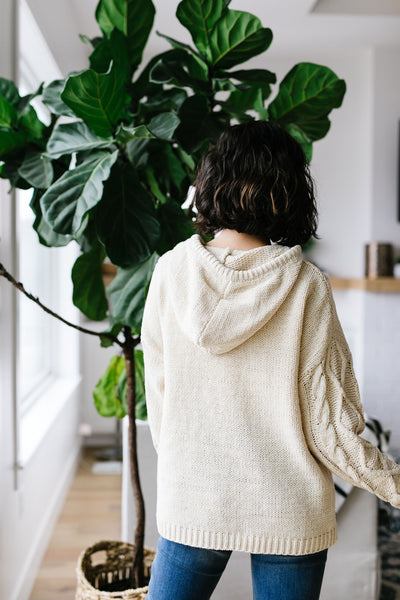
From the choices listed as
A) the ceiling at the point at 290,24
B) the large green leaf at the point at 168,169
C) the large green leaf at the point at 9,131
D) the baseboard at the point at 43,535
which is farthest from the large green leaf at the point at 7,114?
the baseboard at the point at 43,535

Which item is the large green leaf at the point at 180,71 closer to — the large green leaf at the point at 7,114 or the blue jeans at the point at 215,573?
the large green leaf at the point at 7,114

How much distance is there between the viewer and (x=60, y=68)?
10.1 ft

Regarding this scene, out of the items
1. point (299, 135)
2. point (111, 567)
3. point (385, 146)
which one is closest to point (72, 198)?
point (299, 135)

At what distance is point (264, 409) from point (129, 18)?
1.08 metres

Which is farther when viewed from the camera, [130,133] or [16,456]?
[16,456]

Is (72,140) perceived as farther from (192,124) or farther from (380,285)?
(380,285)

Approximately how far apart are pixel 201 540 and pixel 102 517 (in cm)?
226

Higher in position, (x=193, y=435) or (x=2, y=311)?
(x=2, y=311)

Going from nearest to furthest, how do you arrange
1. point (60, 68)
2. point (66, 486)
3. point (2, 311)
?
point (2, 311), point (60, 68), point (66, 486)

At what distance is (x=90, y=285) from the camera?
165 centimetres

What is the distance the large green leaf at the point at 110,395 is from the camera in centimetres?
187

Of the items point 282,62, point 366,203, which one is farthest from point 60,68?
point 366,203

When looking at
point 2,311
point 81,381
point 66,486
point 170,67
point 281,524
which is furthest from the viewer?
point 81,381

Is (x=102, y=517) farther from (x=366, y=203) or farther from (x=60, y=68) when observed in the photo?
(x=366, y=203)
